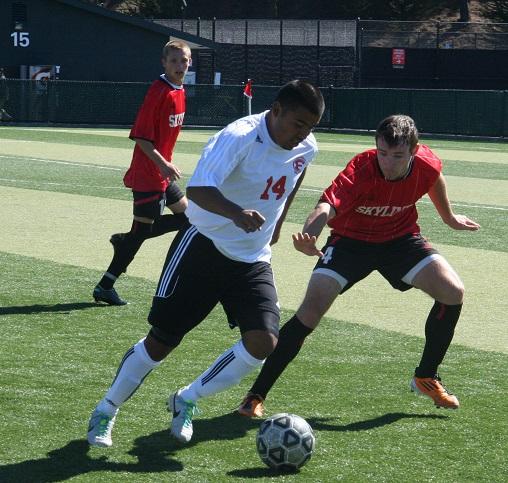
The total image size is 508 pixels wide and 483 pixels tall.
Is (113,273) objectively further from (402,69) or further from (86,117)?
(402,69)

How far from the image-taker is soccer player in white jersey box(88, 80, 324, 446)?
5328 millimetres

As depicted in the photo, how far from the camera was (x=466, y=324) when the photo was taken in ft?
28.9

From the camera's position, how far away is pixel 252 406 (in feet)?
20.2

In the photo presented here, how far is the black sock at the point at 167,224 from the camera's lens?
941cm

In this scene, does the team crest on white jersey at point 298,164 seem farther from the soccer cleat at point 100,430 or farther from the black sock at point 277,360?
the soccer cleat at point 100,430

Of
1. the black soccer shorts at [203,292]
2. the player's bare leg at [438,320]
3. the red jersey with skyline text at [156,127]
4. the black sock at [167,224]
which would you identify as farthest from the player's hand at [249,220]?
the black sock at [167,224]

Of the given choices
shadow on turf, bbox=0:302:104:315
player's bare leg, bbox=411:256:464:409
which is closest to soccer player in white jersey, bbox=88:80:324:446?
player's bare leg, bbox=411:256:464:409

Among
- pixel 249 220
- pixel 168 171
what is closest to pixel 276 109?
pixel 249 220

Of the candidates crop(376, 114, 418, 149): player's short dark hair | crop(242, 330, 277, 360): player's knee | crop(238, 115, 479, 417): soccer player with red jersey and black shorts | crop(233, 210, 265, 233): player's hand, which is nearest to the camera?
crop(233, 210, 265, 233): player's hand

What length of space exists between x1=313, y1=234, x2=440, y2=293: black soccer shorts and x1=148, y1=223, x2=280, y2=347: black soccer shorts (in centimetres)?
96

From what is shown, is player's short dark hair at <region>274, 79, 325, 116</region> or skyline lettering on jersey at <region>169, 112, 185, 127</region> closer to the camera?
player's short dark hair at <region>274, 79, 325, 116</region>

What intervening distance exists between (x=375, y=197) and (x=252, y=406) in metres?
1.32

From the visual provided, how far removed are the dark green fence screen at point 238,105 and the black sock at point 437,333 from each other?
30.0m

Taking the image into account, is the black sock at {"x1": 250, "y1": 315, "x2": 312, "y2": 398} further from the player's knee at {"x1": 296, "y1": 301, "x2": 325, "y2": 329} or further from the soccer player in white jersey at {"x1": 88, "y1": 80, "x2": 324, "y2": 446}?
the soccer player in white jersey at {"x1": 88, "y1": 80, "x2": 324, "y2": 446}
